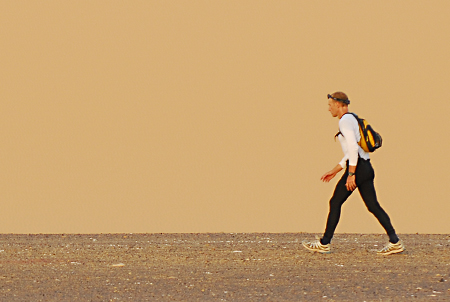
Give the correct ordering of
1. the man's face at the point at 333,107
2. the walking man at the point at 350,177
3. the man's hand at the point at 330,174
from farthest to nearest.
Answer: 1. the man's hand at the point at 330,174
2. the man's face at the point at 333,107
3. the walking man at the point at 350,177

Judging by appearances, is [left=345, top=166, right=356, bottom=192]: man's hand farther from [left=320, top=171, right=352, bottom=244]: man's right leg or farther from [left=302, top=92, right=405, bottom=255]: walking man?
[left=320, top=171, right=352, bottom=244]: man's right leg

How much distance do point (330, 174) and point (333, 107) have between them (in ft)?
3.53

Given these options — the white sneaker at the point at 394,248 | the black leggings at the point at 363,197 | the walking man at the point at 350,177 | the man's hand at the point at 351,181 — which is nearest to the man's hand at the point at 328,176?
the walking man at the point at 350,177

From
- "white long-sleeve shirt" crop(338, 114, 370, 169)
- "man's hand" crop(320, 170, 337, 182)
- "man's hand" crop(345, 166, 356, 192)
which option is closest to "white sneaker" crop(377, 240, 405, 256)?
"man's hand" crop(345, 166, 356, 192)

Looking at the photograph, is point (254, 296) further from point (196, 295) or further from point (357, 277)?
point (357, 277)

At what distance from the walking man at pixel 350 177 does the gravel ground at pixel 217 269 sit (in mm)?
507

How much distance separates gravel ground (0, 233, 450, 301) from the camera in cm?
988

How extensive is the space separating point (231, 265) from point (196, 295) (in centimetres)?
251

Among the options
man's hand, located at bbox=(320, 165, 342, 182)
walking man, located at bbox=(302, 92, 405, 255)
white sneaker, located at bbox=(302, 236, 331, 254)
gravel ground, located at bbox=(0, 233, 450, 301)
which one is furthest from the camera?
white sneaker, located at bbox=(302, 236, 331, 254)

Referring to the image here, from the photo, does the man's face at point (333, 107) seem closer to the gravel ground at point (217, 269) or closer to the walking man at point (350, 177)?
the walking man at point (350, 177)

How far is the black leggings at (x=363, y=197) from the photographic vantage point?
507 inches

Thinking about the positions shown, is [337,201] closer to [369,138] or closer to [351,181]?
[351,181]

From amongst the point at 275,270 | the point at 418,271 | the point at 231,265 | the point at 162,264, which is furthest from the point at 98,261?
the point at 418,271

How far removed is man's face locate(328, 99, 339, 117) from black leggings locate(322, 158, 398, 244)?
0.84 m
